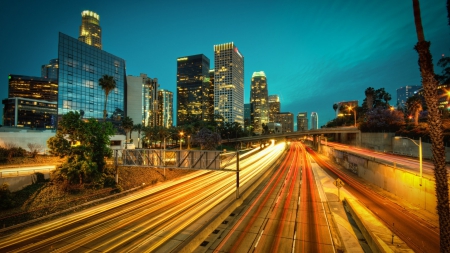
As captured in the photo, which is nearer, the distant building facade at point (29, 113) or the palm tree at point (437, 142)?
the palm tree at point (437, 142)

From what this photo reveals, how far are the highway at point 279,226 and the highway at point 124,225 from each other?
471cm

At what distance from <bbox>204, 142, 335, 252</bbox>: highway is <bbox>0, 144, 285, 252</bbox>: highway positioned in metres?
4.71

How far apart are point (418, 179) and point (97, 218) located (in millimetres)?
38318

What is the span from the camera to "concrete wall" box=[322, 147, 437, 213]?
76.6 feet

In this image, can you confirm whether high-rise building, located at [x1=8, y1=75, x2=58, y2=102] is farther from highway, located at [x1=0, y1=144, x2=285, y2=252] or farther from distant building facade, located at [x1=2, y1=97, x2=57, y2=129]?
highway, located at [x1=0, y1=144, x2=285, y2=252]

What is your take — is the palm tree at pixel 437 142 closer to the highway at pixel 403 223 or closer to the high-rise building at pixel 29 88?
the highway at pixel 403 223

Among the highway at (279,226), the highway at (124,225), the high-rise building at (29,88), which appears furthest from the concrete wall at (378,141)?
the high-rise building at (29,88)

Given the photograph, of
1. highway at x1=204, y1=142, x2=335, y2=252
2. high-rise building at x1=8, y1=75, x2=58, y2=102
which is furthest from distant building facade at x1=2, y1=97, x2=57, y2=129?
highway at x1=204, y1=142, x2=335, y2=252

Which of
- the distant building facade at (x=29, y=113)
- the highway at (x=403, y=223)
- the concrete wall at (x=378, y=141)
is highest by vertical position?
the distant building facade at (x=29, y=113)

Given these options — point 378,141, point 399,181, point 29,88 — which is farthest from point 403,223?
point 29,88

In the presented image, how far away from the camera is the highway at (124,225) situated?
17234 mm

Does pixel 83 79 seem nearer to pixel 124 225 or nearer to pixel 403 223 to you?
pixel 124 225

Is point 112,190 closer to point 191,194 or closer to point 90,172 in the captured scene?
point 90,172

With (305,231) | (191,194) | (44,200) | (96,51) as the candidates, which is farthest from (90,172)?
(96,51)
